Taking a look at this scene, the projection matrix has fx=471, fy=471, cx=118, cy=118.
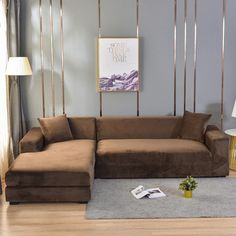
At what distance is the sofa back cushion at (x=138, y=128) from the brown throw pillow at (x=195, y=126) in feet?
0.59

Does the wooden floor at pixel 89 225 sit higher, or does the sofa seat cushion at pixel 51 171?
the sofa seat cushion at pixel 51 171

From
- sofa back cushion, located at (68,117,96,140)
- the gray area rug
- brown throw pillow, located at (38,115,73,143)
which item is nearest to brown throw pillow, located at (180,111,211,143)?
the gray area rug

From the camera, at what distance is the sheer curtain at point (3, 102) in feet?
19.1

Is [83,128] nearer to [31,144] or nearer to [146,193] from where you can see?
[31,144]

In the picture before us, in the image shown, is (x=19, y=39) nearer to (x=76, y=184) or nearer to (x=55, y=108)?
(x=55, y=108)

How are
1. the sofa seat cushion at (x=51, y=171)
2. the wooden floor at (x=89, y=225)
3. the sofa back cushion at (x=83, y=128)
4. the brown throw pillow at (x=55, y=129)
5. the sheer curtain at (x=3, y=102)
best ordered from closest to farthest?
the wooden floor at (x=89, y=225) < the sofa seat cushion at (x=51, y=171) < the sheer curtain at (x=3, y=102) < the brown throw pillow at (x=55, y=129) < the sofa back cushion at (x=83, y=128)

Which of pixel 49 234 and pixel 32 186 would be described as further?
pixel 32 186

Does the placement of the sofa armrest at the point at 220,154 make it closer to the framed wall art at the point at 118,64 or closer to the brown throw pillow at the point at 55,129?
the framed wall art at the point at 118,64

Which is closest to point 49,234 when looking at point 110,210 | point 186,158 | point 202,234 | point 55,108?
point 110,210

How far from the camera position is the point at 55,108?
6.55 m

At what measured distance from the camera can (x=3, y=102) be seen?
5.91 meters

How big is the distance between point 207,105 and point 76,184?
8.71ft

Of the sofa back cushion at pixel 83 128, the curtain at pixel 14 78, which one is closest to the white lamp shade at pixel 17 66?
the curtain at pixel 14 78

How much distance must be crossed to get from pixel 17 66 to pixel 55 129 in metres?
0.92
